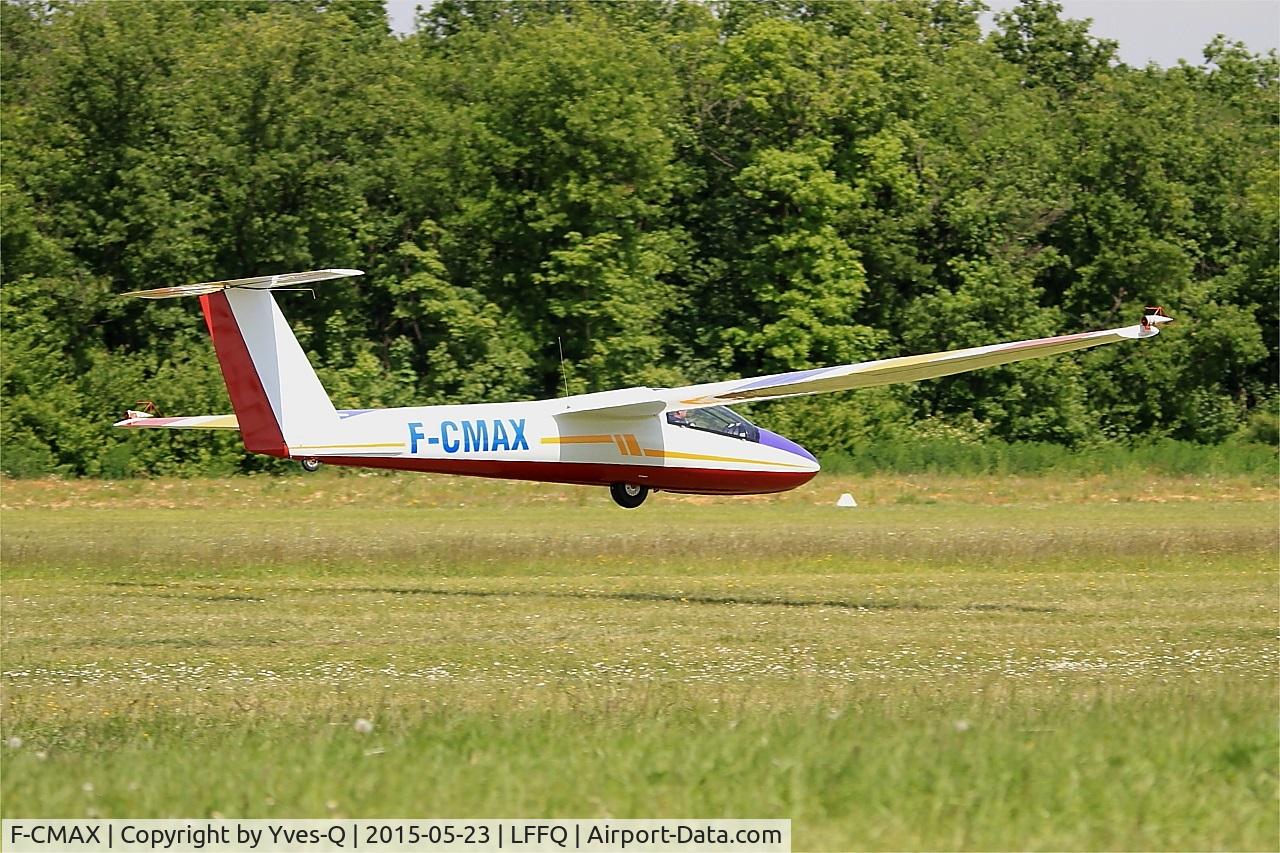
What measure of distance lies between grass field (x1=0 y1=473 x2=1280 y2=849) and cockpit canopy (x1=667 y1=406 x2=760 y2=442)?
2035 mm

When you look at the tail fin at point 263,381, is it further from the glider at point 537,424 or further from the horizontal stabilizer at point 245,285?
the horizontal stabilizer at point 245,285

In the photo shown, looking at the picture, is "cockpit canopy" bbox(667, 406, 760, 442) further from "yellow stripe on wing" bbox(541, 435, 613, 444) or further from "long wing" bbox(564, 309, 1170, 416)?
"yellow stripe on wing" bbox(541, 435, 613, 444)

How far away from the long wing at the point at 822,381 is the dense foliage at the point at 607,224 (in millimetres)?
22295

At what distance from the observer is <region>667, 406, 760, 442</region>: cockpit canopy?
20797mm

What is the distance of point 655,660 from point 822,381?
613cm

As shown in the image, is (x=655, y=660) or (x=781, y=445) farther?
(x=781, y=445)

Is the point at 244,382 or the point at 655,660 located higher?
the point at 244,382

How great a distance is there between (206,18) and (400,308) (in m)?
14.3

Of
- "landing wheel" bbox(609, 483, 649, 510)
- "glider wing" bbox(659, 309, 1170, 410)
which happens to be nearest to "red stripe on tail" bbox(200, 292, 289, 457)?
"landing wheel" bbox(609, 483, 649, 510)

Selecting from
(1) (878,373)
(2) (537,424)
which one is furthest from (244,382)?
(1) (878,373)

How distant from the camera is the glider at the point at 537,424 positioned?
19125mm

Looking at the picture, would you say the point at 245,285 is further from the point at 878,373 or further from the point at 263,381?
the point at 878,373

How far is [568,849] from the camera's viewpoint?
6.80 m

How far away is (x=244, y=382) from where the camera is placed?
19266 mm
